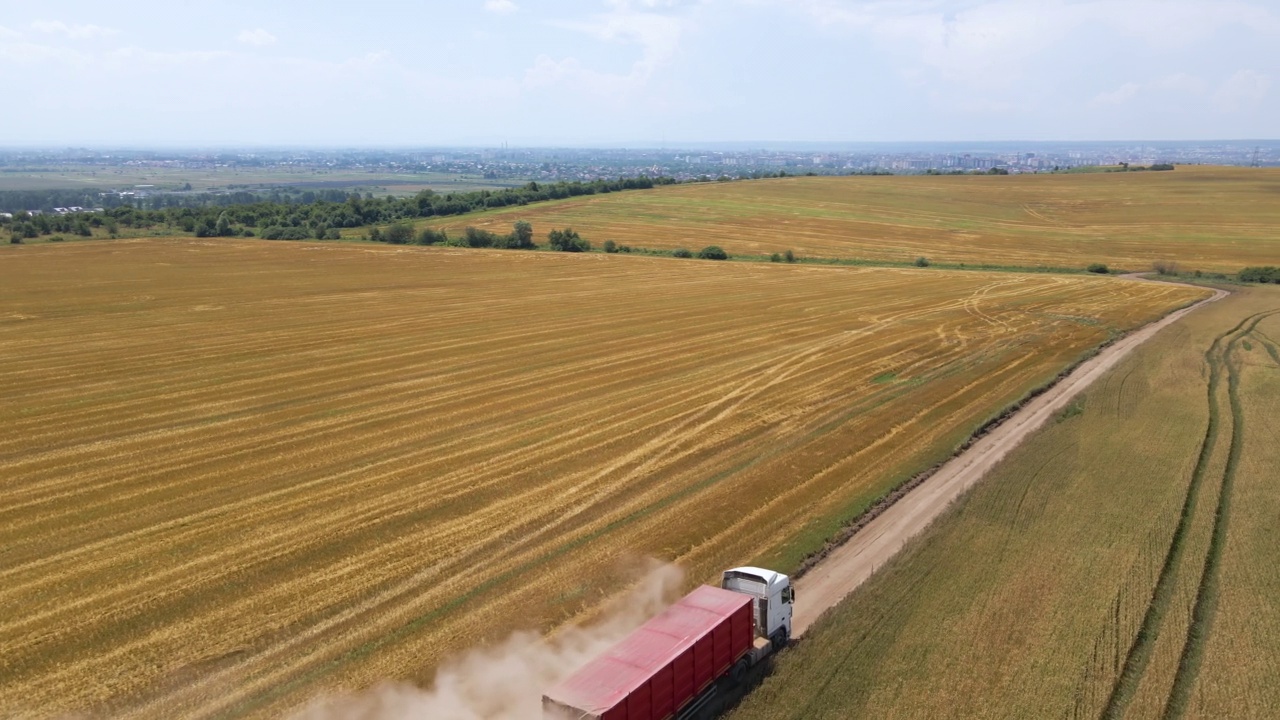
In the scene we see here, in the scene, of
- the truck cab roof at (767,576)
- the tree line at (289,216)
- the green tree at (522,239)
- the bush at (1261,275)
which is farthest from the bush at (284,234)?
Result: the truck cab roof at (767,576)

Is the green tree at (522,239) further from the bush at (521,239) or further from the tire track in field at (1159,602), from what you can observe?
the tire track in field at (1159,602)

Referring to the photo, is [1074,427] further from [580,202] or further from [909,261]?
[580,202]

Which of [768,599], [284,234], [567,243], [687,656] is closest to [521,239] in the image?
[567,243]

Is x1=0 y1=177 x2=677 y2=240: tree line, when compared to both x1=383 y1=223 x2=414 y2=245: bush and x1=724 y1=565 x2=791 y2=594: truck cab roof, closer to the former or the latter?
x1=383 y1=223 x2=414 y2=245: bush

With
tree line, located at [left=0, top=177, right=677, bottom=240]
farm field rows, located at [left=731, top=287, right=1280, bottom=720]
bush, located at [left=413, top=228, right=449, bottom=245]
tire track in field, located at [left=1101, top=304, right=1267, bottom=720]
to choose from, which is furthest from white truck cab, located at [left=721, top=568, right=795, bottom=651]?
tree line, located at [left=0, top=177, right=677, bottom=240]

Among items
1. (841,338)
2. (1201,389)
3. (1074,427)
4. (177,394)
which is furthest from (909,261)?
(177,394)

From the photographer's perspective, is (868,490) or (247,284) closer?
(868,490)
